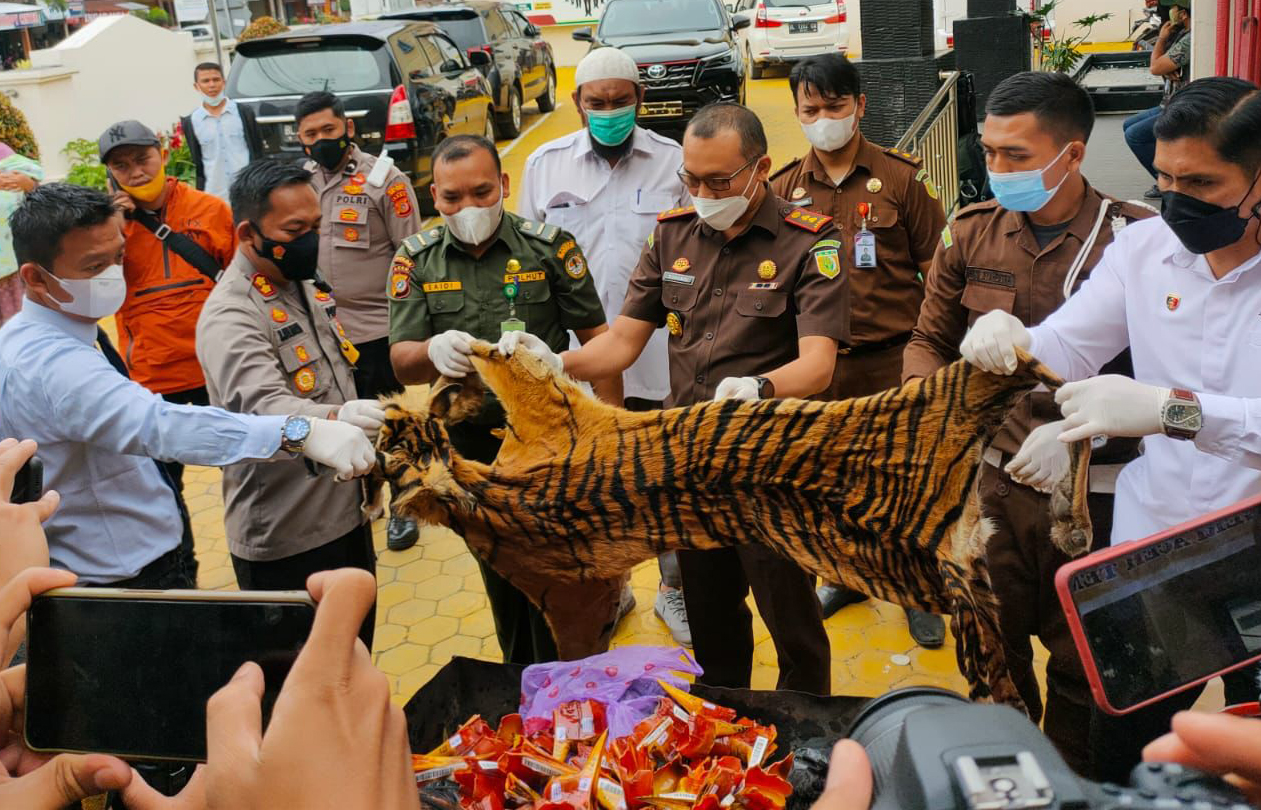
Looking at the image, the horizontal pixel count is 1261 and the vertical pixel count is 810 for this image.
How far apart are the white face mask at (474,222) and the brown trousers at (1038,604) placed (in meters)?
1.63

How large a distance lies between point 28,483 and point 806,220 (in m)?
1.96

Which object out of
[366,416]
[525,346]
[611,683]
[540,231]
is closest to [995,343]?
[525,346]

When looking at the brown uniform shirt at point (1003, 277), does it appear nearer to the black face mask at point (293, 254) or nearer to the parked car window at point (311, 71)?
the black face mask at point (293, 254)

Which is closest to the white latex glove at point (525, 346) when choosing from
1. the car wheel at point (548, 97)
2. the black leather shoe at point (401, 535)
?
the black leather shoe at point (401, 535)

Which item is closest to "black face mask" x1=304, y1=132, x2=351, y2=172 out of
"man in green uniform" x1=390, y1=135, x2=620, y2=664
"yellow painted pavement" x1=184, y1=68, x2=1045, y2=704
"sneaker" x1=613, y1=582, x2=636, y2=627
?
"man in green uniform" x1=390, y1=135, x2=620, y2=664

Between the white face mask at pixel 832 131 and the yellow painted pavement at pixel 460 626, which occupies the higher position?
the white face mask at pixel 832 131

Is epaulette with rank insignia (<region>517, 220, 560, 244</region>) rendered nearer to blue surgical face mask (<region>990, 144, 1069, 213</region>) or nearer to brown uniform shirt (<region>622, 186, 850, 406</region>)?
brown uniform shirt (<region>622, 186, 850, 406</region>)

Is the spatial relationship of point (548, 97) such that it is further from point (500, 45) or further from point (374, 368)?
point (374, 368)

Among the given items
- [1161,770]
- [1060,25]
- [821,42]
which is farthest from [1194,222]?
[1060,25]

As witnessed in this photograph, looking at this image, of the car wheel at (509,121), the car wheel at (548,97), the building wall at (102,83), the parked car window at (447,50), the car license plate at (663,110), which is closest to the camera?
the parked car window at (447,50)

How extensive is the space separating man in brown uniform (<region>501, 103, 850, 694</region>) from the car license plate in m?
8.02

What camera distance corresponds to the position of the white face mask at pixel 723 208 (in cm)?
269

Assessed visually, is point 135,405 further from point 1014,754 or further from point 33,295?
point 1014,754

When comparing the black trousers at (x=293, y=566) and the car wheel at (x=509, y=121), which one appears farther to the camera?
the car wheel at (x=509, y=121)
